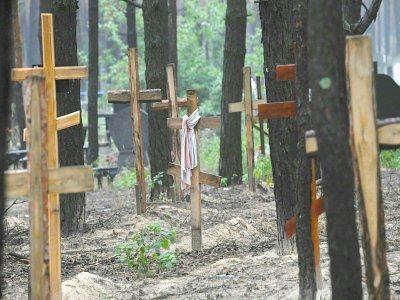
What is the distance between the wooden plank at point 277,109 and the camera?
7414mm

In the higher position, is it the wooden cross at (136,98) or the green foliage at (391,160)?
the wooden cross at (136,98)

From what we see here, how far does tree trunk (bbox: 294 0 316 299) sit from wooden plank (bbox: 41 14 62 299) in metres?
1.64

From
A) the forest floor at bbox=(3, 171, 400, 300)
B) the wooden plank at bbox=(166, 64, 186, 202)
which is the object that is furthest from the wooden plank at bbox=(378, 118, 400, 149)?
the wooden plank at bbox=(166, 64, 186, 202)

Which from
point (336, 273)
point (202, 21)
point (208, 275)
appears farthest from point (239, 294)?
point (202, 21)

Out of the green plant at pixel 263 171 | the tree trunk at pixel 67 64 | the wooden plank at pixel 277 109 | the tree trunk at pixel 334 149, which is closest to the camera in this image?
the tree trunk at pixel 334 149

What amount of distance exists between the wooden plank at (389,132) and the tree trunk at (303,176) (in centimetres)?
145

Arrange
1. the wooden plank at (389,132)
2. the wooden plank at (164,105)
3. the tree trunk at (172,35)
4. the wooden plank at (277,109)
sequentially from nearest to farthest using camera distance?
1. the wooden plank at (389,132)
2. the wooden plank at (277,109)
3. the wooden plank at (164,105)
4. the tree trunk at (172,35)

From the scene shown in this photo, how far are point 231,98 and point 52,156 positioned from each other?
1129cm

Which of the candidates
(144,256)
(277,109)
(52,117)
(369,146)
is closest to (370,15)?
(144,256)

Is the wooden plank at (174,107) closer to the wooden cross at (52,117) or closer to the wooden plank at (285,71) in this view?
the wooden cross at (52,117)

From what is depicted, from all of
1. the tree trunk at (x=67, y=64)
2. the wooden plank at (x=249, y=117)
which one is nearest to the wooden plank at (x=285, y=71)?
the tree trunk at (x=67, y=64)

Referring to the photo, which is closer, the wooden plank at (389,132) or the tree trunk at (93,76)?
the wooden plank at (389,132)

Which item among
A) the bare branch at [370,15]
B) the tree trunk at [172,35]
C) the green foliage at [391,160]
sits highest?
the tree trunk at [172,35]

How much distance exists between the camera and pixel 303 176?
24.3 feet
